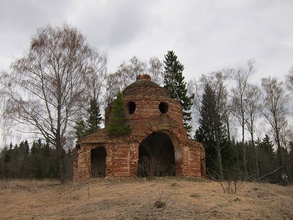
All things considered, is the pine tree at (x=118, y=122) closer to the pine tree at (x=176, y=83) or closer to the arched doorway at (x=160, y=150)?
the arched doorway at (x=160, y=150)

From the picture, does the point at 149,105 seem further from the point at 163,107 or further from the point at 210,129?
the point at 210,129

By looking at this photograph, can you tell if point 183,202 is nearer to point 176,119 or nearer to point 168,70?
point 176,119

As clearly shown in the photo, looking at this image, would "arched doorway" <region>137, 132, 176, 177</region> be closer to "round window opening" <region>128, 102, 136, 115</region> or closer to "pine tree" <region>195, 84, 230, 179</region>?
"round window opening" <region>128, 102, 136, 115</region>

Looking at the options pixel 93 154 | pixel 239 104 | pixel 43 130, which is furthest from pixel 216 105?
pixel 43 130

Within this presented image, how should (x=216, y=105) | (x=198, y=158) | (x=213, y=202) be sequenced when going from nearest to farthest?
1. (x=213, y=202)
2. (x=198, y=158)
3. (x=216, y=105)

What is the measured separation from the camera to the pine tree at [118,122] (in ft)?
49.0

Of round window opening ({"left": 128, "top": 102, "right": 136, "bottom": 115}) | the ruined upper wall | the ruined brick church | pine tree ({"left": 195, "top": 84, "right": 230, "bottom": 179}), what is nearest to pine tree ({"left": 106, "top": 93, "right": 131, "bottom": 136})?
the ruined brick church

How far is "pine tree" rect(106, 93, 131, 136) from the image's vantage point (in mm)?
14945

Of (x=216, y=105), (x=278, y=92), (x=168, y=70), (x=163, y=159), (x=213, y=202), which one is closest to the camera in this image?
(x=213, y=202)

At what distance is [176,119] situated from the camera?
1689 centimetres

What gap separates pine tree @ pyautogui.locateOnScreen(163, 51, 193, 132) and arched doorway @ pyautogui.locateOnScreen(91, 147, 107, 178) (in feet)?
34.4

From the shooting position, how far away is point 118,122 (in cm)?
1525

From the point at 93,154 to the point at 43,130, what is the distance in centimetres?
316

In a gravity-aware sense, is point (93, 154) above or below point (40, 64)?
below
